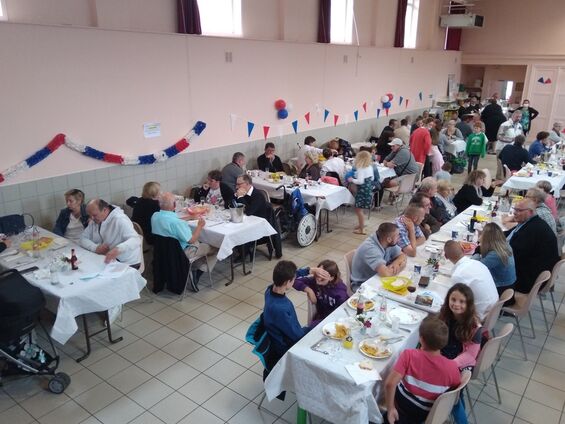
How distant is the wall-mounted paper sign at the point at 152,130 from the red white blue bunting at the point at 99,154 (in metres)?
0.28

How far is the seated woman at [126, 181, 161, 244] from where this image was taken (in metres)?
6.12

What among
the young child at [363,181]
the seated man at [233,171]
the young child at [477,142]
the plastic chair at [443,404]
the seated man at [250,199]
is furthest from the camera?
the young child at [477,142]

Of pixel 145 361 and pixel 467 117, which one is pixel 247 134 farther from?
pixel 467 117

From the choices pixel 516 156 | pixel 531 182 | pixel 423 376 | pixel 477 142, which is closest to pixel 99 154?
pixel 423 376

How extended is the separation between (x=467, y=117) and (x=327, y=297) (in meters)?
11.5

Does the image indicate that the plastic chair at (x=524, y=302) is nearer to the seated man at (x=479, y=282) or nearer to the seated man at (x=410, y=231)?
the seated man at (x=479, y=282)

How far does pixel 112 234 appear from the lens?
524cm

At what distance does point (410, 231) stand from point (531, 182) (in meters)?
4.20

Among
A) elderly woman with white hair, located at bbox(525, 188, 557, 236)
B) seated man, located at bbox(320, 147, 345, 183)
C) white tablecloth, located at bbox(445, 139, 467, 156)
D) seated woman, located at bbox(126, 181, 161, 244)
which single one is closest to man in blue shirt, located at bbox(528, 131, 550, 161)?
white tablecloth, located at bbox(445, 139, 467, 156)

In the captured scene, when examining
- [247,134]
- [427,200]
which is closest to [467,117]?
Answer: [247,134]

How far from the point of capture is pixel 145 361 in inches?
185

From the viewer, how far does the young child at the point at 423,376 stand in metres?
3.02

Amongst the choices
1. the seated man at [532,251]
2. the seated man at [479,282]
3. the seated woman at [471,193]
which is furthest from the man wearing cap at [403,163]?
the seated man at [479,282]

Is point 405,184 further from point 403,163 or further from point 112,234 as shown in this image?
point 112,234
